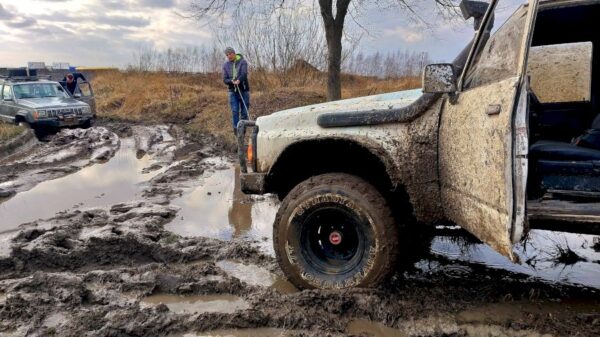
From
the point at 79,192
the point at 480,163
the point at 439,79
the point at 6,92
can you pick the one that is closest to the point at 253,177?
the point at 439,79

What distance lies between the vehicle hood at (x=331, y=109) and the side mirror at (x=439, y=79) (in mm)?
411

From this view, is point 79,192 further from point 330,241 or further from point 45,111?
point 45,111

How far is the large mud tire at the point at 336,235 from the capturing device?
3.54 meters

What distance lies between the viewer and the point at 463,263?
4.51 m

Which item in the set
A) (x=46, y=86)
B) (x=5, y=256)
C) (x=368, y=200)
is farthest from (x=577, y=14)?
(x=46, y=86)

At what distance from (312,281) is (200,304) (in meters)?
0.86

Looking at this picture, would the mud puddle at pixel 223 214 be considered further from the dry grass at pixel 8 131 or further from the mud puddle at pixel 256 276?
the dry grass at pixel 8 131

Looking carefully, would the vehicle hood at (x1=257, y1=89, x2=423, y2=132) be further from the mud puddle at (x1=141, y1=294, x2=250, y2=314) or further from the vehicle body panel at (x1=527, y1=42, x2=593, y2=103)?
the vehicle body panel at (x1=527, y1=42, x2=593, y2=103)

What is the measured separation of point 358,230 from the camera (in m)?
3.65

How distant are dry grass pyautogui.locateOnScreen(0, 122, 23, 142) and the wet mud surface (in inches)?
255

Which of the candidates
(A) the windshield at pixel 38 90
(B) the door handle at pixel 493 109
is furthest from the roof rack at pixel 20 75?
(B) the door handle at pixel 493 109

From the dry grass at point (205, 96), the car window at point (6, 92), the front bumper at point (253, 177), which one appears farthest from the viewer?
the dry grass at point (205, 96)

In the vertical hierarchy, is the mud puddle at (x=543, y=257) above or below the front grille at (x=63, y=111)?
below

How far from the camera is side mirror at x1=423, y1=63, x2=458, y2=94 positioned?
3307 millimetres
